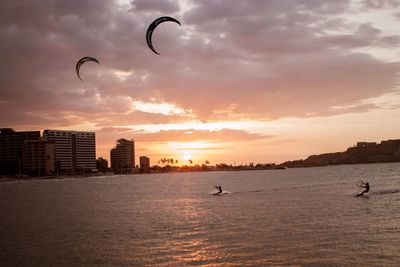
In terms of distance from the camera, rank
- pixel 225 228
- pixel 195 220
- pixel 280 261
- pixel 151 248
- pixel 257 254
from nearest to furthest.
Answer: pixel 280 261 < pixel 257 254 < pixel 151 248 < pixel 225 228 < pixel 195 220

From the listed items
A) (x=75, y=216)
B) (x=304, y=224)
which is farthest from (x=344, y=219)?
(x=75, y=216)

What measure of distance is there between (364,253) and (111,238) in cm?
1640

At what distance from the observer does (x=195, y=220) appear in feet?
129

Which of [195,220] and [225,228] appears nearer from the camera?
[225,228]

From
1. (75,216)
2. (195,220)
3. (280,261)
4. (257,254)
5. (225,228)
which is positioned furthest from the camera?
(75,216)

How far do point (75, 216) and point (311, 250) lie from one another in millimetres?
A: 29170

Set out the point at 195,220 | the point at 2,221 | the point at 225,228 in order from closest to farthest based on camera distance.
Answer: the point at 225,228
the point at 195,220
the point at 2,221

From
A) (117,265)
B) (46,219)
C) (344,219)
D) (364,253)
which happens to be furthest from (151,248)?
(46,219)

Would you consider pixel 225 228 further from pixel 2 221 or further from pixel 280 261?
pixel 2 221

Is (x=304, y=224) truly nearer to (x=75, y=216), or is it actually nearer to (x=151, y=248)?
(x=151, y=248)

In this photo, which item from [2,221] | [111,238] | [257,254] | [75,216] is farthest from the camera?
[75,216]

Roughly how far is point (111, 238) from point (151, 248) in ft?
17.5

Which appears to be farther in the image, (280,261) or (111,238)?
(111,238)

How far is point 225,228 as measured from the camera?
3334 centimetres
